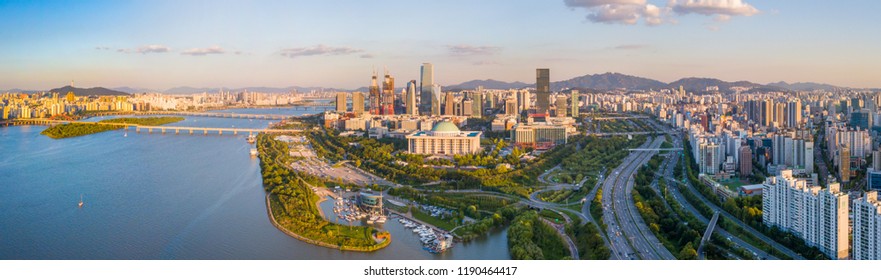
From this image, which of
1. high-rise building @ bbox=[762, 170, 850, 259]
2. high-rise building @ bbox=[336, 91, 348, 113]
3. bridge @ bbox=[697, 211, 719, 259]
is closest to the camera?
high-rise building @ bbox=[762, 170, 850, 259]

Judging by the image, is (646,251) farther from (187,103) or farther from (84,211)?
(187,103)

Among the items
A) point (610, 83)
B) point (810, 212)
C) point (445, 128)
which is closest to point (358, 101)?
point (610, 83)

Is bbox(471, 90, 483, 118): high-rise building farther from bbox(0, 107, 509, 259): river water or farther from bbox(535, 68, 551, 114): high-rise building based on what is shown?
bbox(0, 107, 509, 259): river water

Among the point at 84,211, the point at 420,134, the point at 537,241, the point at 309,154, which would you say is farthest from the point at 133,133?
the point at 537,241

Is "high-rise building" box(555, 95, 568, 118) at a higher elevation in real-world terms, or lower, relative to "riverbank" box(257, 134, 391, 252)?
higher

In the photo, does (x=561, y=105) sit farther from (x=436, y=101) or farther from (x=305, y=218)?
(x=305, y=218)

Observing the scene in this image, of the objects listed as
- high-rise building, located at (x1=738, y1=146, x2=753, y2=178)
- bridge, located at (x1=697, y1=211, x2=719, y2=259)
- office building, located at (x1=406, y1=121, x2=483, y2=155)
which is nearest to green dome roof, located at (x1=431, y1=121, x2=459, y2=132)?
office building, located at (x1=406, y1=121, x2=483, y2=155)
